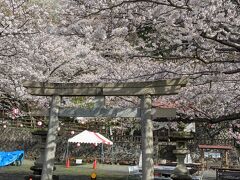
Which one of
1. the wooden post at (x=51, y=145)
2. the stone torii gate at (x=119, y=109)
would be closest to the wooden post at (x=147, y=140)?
the stone torii gate at (x=119, y=109)

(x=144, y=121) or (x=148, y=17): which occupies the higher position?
(x=148, y=17)

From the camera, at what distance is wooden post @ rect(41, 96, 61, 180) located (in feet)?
27.6

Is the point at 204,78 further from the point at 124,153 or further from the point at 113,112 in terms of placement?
the point at 124,153

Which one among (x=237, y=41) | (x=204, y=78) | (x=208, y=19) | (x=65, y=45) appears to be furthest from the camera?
(x=65, y=45)

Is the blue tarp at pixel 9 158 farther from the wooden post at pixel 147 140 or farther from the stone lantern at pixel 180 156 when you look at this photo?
the wooden post at pixel 147 140

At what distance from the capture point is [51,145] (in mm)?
8523

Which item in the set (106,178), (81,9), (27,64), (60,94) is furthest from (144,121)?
(106,178)

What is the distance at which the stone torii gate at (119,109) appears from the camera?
26.5ft

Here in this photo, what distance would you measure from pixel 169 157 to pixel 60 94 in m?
19.0

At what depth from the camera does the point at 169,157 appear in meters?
26.6

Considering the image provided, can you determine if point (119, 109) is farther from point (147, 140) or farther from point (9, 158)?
point (9, 158)

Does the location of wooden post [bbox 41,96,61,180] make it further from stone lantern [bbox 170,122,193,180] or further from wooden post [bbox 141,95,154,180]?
stone lantern [bbox 170,122,193,180]

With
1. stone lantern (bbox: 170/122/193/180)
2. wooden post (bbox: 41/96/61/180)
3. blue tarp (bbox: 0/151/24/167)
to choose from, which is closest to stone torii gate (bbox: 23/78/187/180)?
wooden post (bbox: 41/96/61/180)

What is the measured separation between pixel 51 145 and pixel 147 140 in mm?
2263
